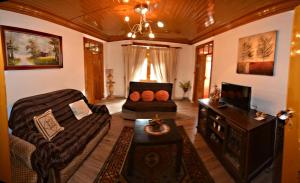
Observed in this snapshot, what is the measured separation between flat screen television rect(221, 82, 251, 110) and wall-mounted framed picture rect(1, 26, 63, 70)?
342 cm

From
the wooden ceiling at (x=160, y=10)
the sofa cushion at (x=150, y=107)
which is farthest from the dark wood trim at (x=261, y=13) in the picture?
the sofa cushion at (x=150, y=107)

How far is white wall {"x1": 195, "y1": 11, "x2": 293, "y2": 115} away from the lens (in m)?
2.23

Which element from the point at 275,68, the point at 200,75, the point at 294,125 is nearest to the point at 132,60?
the point at 200,75

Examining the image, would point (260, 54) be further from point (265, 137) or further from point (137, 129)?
point (137, 129)

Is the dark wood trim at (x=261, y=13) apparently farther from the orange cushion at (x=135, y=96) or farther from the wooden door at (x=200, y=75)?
the orange cushion at (x=135, y=96)

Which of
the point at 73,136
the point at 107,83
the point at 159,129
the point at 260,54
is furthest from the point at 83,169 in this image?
the point at 107,83

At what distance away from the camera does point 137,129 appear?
8.10 feet

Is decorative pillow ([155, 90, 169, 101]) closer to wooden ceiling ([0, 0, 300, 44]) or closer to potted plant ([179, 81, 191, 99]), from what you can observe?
wooden ceiling ([0, 0, 300, 44])

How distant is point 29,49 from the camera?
258 cm

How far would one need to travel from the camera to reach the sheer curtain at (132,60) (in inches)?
245

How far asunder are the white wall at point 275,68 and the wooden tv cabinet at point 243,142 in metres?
0.32

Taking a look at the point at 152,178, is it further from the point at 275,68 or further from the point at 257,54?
the point at 257,54

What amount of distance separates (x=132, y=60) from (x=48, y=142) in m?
4.85

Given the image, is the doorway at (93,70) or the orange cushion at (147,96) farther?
the doorway at (93,70)
